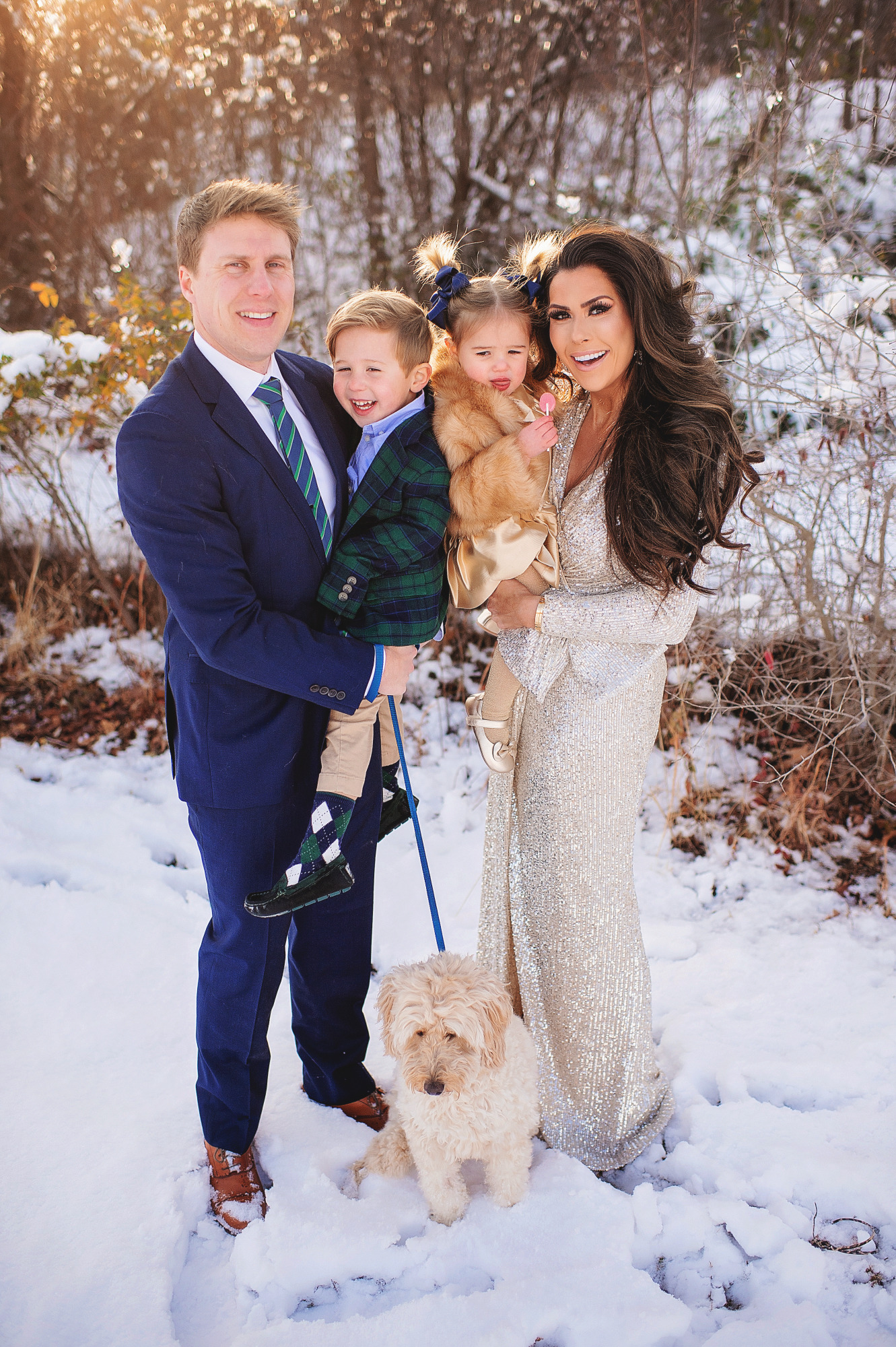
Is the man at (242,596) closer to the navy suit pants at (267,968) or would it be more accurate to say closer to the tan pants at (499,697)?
the navy suit pants at (267,968)

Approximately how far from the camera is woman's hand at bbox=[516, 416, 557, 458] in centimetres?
212

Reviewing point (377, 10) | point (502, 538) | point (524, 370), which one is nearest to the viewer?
point (502, 538)

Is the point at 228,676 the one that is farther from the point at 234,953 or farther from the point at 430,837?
the point at 430,837

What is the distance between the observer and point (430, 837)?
390 centimetres

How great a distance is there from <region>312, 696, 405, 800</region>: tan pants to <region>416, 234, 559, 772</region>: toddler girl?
388mm

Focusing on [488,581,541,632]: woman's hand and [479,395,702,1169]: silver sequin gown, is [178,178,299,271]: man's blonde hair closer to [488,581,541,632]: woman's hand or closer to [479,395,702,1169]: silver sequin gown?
[479,395,702,1169]: silver sequin gown

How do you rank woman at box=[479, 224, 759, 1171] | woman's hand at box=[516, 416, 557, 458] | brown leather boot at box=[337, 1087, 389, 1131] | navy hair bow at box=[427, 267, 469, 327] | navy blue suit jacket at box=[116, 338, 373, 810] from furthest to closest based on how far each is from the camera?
brown leather boot at box=[337, 1087, 389, 1131] < navy hair bow at box=[427, 267, 469, 327] < woman's hand at box=[516, 416, 557, 458] < woman at box=[479, 224, 759, 1171] < navy blue suit jacket at box=[116, 338, 373, 810]

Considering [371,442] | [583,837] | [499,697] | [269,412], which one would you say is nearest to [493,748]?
[499,697]

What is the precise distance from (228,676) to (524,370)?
122cm

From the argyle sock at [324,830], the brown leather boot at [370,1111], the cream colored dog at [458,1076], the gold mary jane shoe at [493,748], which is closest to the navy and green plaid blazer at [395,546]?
the gold mary jane shoe at [493,748]

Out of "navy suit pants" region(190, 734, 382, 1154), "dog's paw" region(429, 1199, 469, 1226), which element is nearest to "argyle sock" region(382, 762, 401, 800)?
"navy suit pants" region(190, 734, 382, 1154)

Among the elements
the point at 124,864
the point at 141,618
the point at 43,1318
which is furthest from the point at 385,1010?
the point at 141,618

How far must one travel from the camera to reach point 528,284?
2.21 m

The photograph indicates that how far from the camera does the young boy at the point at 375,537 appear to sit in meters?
2.04
